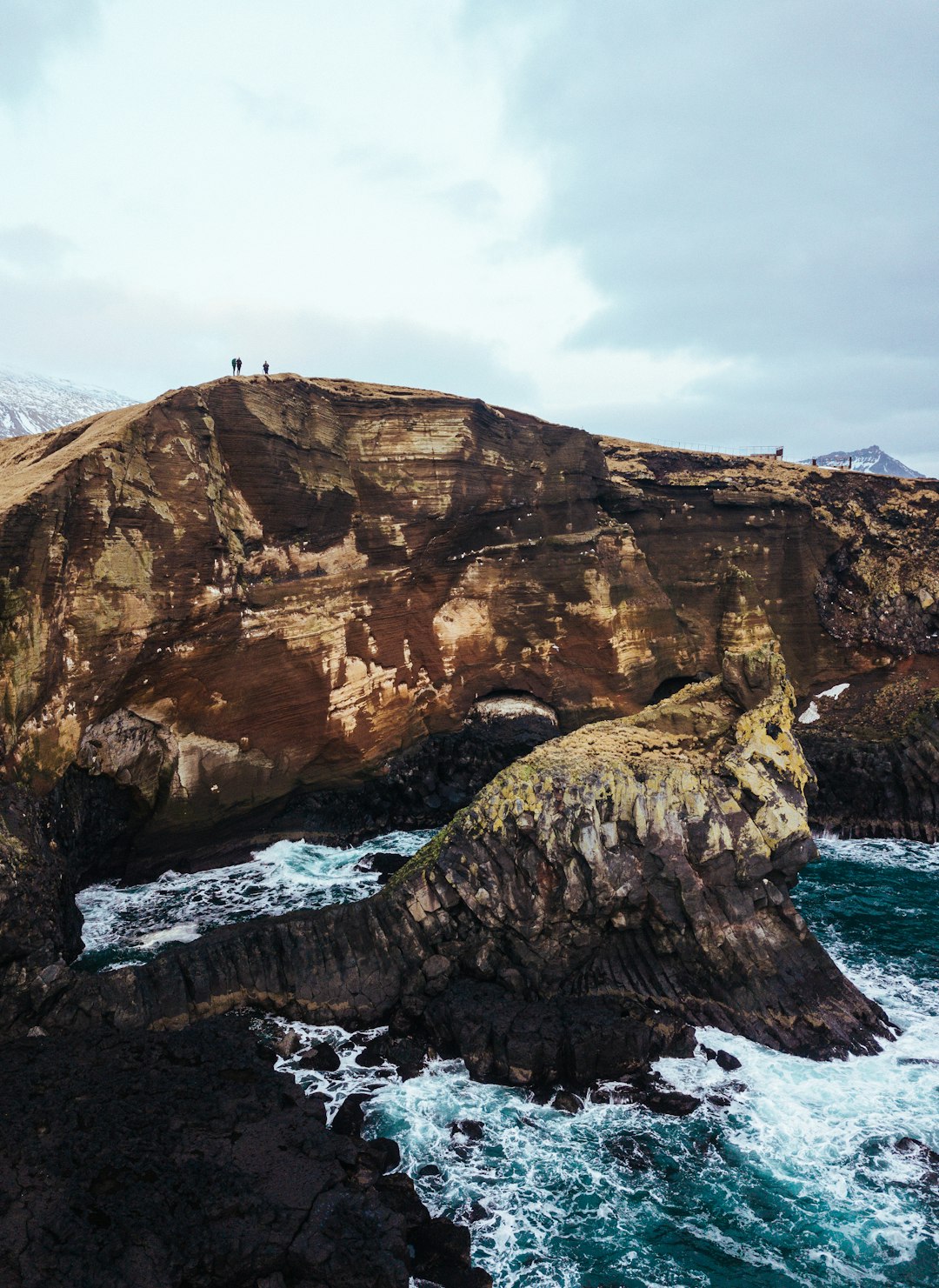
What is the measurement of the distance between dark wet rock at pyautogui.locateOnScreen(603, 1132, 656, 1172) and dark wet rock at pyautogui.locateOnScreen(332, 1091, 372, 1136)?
5.83 metres

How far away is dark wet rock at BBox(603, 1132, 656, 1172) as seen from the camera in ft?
54.0

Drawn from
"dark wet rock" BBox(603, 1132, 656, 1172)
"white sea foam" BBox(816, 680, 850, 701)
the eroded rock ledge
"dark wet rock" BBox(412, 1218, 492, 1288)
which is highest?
"white sea foam" BBox(816, 680, 850, 701)

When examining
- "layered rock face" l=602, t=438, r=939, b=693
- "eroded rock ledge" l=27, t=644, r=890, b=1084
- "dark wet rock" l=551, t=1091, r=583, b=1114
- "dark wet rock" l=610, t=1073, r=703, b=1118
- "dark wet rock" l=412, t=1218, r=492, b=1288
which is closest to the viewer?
"dark wet rock" l=412, t=1218, r=492, b=1288

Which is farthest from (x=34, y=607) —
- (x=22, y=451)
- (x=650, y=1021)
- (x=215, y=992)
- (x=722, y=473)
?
(x=722, y=473)

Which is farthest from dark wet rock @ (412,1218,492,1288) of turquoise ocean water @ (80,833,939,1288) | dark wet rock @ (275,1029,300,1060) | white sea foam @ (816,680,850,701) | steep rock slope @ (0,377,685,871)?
white sea foam @ (816,680,850,701)

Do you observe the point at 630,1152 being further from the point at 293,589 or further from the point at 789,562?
the point at 789,562

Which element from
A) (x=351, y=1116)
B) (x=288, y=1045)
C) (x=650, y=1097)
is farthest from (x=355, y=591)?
(x=650, y=1097)

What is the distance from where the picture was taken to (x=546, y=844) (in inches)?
840

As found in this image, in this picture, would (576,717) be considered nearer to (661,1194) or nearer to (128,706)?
(128,706)

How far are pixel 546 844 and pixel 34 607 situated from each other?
18392 millimetres

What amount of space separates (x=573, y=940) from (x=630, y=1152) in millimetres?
5355

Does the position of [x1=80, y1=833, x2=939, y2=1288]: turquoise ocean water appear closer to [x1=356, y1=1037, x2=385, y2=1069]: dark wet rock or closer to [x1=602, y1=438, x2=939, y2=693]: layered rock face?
[x1=356, y1=1037, x2=385, y2=1069]: dark wet rock

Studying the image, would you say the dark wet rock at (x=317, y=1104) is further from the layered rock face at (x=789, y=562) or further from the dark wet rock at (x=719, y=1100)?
the layered rock face at (x=789, y=562)

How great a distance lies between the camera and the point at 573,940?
69.0 ft
